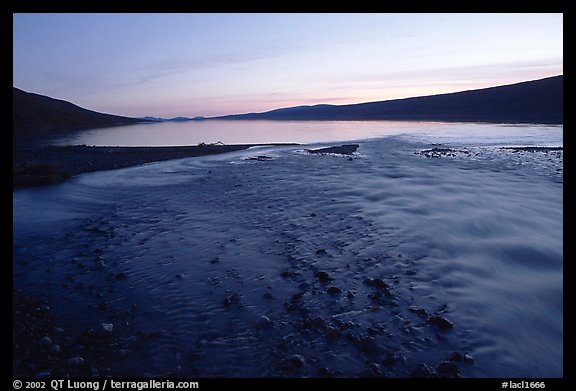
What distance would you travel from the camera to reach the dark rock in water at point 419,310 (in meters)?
5.08

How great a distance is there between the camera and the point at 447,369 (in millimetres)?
3965

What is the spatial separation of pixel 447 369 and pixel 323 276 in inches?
101

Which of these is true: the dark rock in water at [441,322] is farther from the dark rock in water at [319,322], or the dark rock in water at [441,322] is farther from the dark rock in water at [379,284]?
the dark rock in water at [319,322]

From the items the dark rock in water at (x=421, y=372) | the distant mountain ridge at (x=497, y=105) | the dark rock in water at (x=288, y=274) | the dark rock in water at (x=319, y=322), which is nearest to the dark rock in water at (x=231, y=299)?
the dark rock in water at (x=288, y=274)

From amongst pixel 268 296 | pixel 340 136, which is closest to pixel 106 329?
pixel 268 296

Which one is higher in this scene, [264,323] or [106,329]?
[106,329]

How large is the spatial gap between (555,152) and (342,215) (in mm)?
20987

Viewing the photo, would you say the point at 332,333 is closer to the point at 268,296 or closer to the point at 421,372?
the point at 421,372

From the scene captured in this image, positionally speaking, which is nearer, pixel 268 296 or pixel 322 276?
pixel 268 296

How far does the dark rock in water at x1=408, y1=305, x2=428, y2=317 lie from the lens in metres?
5.08

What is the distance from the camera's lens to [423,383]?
3600 mm

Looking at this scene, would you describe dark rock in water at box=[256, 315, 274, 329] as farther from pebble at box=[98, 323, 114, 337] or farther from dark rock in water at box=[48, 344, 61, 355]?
dark rock in water at box=[48, 344, 61, 355]

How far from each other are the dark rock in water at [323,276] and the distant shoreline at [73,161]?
42.2 feet
